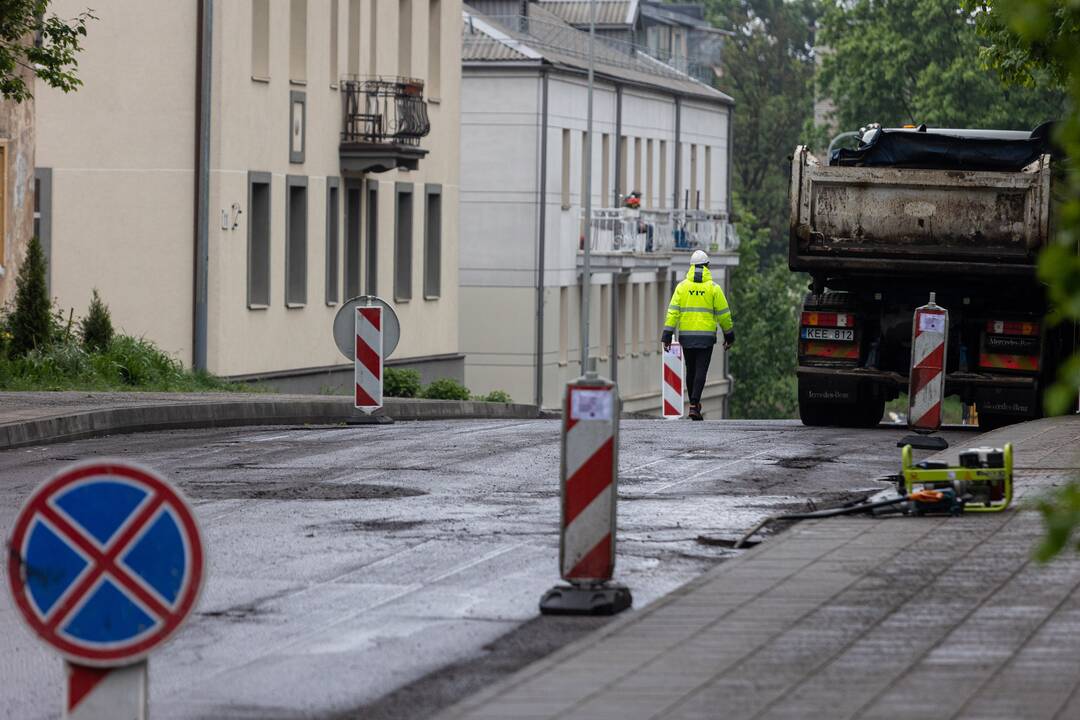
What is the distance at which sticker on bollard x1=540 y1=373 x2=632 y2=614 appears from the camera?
9.22 meters

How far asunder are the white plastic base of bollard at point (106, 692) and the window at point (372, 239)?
1406 inches

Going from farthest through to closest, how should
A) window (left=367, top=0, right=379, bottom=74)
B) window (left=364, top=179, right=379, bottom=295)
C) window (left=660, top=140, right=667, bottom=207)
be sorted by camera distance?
window (left=660, top=140, right=667, bottom=207) < window (left=364, top=179, right=379, bottom=295) < window (left=367, top=0, right=379, bottom=74)

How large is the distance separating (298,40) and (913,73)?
3803 centimetres

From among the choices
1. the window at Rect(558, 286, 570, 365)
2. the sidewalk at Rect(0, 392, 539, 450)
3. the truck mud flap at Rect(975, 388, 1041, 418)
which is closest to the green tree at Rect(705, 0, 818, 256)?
the window at Rect(558, 286, 570, 365)

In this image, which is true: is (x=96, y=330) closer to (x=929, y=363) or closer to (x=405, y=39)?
(x=405, y=39)

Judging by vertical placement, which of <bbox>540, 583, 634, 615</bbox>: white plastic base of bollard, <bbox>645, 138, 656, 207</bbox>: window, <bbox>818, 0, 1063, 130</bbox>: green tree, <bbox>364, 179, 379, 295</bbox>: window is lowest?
<bbox>540, 583, 634, 615</bbox>: white plastic base of bollard

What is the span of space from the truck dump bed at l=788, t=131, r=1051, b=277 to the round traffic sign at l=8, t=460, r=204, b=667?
48.7 ft

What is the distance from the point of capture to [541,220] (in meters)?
56.0

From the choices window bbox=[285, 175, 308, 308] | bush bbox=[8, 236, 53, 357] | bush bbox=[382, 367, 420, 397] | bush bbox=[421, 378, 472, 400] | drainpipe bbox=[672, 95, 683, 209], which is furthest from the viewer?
drainpipe bbox=[672, 95, 683, 209]

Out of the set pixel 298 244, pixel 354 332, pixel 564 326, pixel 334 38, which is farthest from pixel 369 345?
pixel 564 326

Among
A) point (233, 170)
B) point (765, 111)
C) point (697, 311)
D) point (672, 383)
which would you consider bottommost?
point (672, 383)

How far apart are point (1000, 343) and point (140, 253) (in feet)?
56.7

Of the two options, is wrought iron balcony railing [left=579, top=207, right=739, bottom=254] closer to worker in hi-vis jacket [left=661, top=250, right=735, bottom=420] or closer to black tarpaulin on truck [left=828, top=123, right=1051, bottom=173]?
worker in hi-vis jacket [left=661, top=250, right=735, bottom=420]

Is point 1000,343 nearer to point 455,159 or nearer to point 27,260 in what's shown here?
point 27,260
